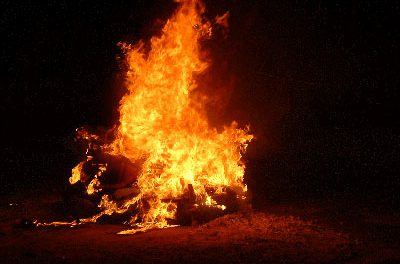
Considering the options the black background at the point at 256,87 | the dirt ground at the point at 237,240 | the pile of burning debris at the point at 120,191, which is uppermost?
the black background at the point at 256,87

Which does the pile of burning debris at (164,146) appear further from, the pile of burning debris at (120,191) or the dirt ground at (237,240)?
the dirt ground at (237,240)

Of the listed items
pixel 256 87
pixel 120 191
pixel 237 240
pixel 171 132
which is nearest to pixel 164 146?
pixel 171 132

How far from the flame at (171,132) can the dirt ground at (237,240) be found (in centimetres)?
109

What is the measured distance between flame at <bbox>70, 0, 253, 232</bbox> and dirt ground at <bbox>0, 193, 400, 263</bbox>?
109cm

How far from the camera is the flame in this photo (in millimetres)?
11219

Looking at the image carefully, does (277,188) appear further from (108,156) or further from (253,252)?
(253,252)

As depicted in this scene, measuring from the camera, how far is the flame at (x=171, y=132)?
442 inches

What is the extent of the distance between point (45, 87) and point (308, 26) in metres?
13.2

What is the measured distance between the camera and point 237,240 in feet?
28.4

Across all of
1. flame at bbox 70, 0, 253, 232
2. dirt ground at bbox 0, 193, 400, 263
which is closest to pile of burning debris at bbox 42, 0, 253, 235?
flame at bbox 70, 0, 253, 232

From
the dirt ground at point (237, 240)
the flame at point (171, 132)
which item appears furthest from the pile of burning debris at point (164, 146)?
the dirt ground at point (237, 240)

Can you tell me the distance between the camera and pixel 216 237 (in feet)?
29.4

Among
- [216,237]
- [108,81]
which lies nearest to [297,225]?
[216,237]

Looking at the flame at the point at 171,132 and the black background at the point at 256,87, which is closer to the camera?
the flame at the point at 171,132
